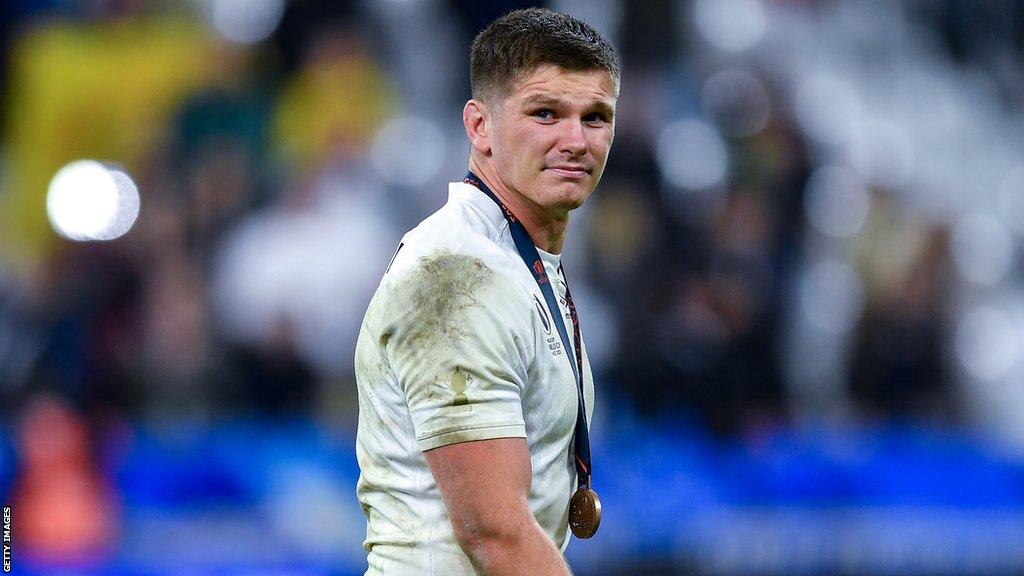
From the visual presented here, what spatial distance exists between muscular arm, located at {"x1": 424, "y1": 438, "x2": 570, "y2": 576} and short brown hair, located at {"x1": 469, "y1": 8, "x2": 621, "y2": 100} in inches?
Answer: 31.1

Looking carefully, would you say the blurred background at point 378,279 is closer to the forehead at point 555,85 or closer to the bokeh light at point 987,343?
the bokeh light at point 987,343

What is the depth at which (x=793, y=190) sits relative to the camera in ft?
25.7

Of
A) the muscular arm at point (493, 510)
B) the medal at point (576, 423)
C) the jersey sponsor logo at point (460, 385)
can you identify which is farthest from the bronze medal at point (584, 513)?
the jersey sponsor logo at point (460, 385)

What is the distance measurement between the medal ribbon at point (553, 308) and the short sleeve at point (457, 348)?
0.21 meters

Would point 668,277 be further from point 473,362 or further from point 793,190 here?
point 473,362

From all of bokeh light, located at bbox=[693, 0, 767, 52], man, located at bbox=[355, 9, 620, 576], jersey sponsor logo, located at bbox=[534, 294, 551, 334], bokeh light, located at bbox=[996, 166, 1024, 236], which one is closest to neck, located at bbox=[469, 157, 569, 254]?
man, located at bbox=[355, 9, 620, 576]

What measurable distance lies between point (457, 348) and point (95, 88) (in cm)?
585

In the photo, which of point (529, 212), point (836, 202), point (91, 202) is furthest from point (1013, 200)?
point (529, 212)

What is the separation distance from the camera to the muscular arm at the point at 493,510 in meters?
2.32

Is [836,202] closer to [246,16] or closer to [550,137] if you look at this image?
[246,16]

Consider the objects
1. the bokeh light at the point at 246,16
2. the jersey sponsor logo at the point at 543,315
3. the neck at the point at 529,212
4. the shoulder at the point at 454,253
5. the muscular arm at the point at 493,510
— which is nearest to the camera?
the muscular arm at the point at 493,510

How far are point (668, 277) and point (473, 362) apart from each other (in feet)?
16.7

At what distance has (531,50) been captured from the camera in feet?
8.93

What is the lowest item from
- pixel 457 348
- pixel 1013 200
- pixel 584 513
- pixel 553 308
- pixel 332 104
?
pixel 584 513
